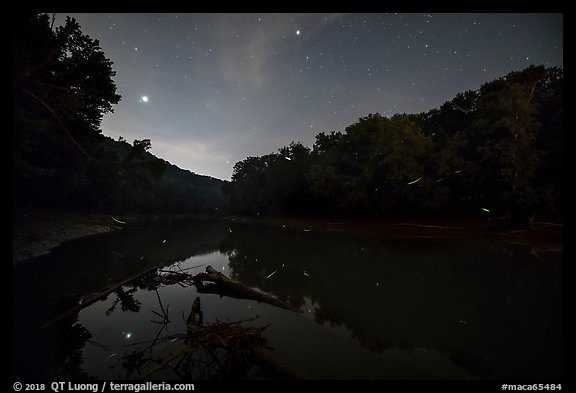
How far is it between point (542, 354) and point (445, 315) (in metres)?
1.99

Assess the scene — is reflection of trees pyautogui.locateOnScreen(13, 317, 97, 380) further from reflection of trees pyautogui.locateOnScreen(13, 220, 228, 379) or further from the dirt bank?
the dirt bank

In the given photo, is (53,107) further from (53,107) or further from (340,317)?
(340,317)

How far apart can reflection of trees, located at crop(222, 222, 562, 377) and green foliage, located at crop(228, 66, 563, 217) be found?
17.3 m

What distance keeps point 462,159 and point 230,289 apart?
32894mm

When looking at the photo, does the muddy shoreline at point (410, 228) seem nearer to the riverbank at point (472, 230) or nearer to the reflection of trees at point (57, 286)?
the riverbank at point (472, 230)

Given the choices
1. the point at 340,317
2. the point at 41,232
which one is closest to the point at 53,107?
the point at 41,232

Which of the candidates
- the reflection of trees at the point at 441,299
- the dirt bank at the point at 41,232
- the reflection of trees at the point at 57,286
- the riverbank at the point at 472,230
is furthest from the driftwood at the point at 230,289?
the riverbank at the point at 472,230

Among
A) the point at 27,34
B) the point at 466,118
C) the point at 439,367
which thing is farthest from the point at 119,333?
the point at 466,118

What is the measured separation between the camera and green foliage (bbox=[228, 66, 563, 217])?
80.2ft

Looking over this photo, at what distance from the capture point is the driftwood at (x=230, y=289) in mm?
7309

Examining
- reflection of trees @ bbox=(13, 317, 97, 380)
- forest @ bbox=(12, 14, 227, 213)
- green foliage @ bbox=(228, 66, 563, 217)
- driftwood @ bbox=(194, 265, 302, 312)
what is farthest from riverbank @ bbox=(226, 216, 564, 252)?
forest @ bbox=(12, 14, 227, 213)

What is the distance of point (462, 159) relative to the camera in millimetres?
29500

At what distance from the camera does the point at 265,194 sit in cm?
6003

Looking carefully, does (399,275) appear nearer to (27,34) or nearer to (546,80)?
(27,34)
